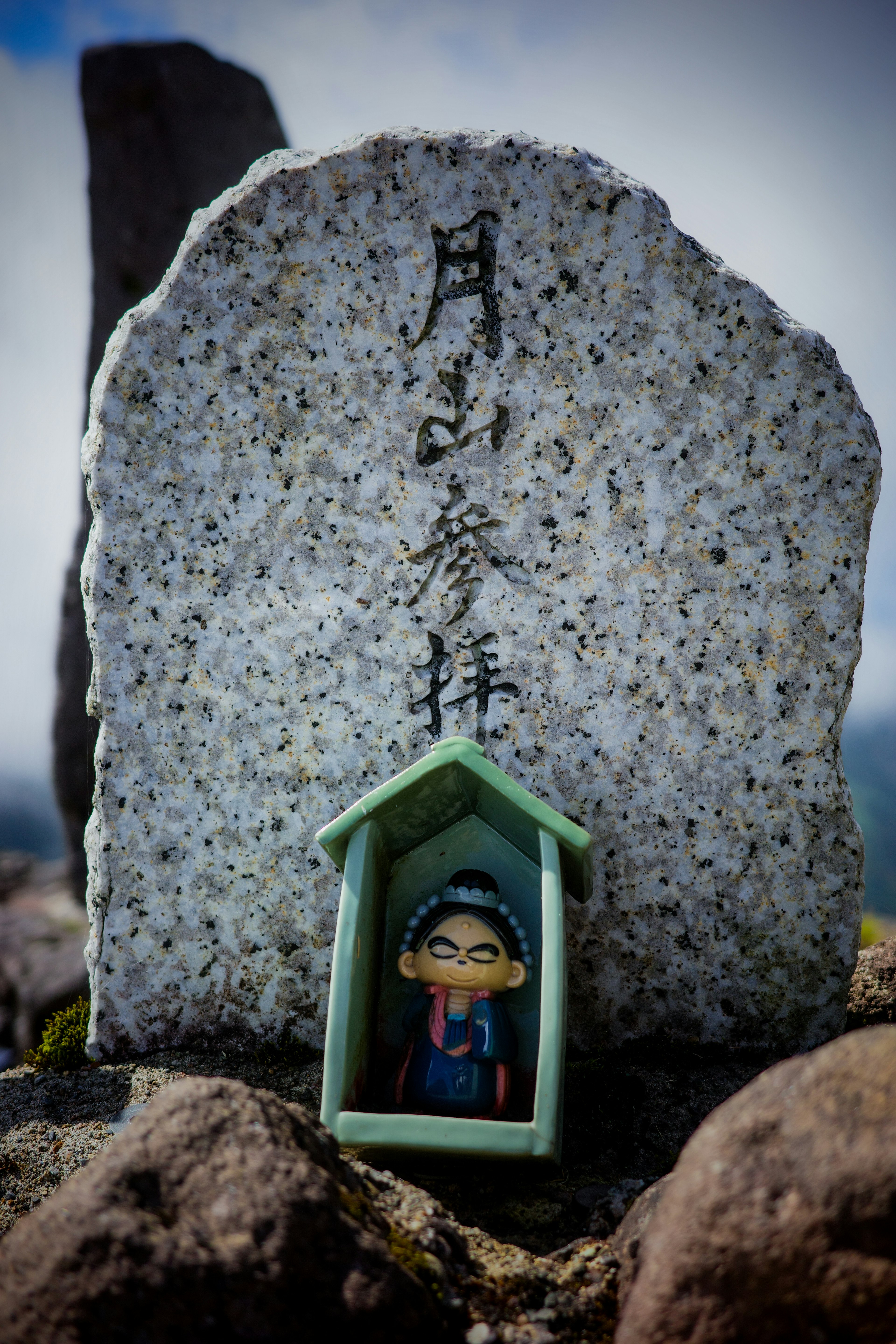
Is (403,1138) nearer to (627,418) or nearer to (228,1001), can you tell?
(228,1001)

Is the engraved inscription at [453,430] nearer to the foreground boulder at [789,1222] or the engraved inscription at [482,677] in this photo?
the engraved inscription at [482,677]

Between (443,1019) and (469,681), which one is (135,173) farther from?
(443,1019)

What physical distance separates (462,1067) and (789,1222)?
46.2 inches

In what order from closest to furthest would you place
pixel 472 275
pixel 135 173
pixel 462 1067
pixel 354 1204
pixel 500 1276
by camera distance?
1. pixel 354 1204
2. pixel 500 1276
3. pixel 462 1067
4. pixel 472 275
5. pixel 135 173

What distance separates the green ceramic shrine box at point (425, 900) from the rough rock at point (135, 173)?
5420 mm

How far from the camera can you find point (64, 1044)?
10.1ft

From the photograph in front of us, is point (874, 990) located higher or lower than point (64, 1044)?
higher

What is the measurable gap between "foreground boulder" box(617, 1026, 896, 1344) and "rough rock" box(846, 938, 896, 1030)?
73.7 inches

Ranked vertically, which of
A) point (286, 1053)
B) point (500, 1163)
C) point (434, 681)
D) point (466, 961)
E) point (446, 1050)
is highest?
point (434, 681)

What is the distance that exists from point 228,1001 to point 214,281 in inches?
107

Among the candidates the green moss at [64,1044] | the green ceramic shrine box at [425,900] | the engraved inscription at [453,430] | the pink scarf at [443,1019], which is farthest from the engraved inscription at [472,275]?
the green moss at [64,1044]

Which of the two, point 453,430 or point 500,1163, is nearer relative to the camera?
point 500,1163

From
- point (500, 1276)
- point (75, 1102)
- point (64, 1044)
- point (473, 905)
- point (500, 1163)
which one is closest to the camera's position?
point (500, 1276)

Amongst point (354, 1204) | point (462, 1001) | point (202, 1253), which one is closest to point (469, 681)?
point (462, 1001)
